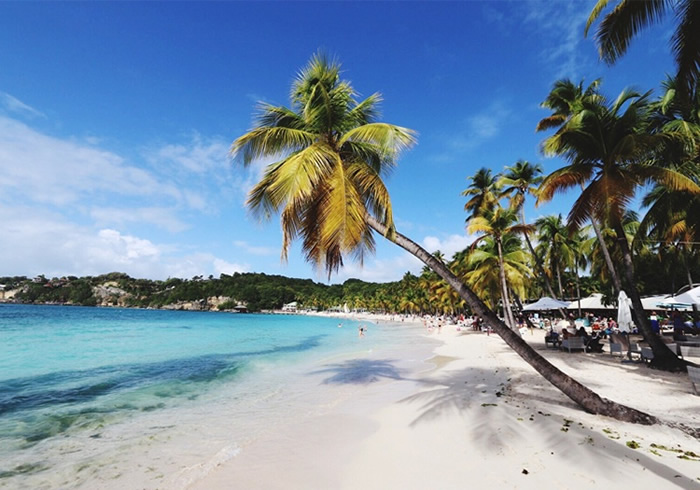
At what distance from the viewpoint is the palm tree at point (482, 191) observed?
26.5m

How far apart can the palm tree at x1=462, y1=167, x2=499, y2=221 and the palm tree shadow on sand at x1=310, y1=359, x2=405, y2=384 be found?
16.5m

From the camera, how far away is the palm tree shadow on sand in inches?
439

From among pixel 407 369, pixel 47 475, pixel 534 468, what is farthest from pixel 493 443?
pixel 407 369

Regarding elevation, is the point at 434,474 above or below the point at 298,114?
below

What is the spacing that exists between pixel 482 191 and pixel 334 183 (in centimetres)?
2412

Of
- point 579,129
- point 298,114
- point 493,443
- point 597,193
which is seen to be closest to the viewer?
point 493,443

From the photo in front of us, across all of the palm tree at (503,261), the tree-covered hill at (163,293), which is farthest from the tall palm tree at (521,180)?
the tree-covered hill at (163,293)

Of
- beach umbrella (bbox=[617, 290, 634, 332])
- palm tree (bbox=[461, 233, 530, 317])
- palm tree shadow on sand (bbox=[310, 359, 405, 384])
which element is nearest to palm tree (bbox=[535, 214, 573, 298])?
palm tree (bbox=[461, 233, 530, 317])

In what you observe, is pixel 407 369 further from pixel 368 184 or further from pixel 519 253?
pixel 519 253

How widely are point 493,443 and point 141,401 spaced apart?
8928 millimetres

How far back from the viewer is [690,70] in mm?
6020

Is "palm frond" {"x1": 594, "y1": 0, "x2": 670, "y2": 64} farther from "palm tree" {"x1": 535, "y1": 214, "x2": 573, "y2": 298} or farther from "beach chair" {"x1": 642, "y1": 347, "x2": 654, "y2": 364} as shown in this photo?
"palm tree" {"x1": 535, "y1": 214, "x2": 573, "y2": 298}

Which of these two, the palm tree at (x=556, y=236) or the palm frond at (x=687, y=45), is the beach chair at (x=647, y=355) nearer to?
the palm frond at (x=687, y=45)

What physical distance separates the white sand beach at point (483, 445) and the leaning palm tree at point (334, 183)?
0.87 meters
